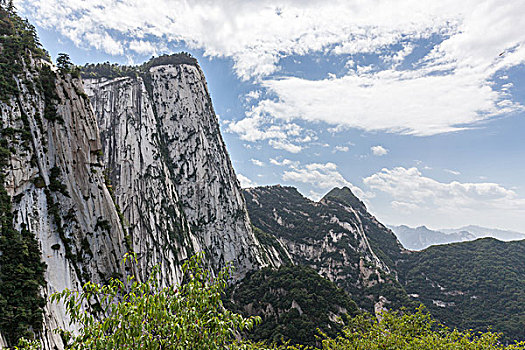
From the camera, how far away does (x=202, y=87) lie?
310 ft

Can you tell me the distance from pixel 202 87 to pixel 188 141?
23.6 m

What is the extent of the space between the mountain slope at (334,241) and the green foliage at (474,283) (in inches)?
512

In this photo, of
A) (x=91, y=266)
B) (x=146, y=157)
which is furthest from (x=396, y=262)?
(x=91, y=266)

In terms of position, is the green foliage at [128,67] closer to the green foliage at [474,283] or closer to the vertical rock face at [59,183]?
the vertical rock face at [59,183]

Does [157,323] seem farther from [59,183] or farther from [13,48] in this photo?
[13,48]

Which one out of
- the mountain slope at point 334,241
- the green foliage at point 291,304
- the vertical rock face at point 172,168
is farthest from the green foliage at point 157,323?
the mountain slope at point 334,241

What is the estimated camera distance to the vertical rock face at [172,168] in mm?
61938

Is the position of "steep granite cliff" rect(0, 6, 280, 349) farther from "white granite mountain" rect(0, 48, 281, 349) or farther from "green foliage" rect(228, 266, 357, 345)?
"green foliage" rect(228, 266, 357, 345)

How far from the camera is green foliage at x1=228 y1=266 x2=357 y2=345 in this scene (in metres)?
54.6

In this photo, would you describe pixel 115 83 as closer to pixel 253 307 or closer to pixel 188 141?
pixel 188 141

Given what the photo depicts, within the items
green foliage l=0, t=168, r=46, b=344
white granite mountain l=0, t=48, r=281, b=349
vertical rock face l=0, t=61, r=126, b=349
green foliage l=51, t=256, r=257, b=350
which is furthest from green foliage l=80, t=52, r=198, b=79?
green foliage l=51, t=256, r=257, b=350

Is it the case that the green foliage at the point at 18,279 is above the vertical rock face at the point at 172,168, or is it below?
below

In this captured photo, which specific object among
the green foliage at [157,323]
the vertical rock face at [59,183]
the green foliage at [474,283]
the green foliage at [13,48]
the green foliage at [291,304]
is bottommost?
the green foliage at [474,283]

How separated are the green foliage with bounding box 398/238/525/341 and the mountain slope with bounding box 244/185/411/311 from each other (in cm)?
1300
